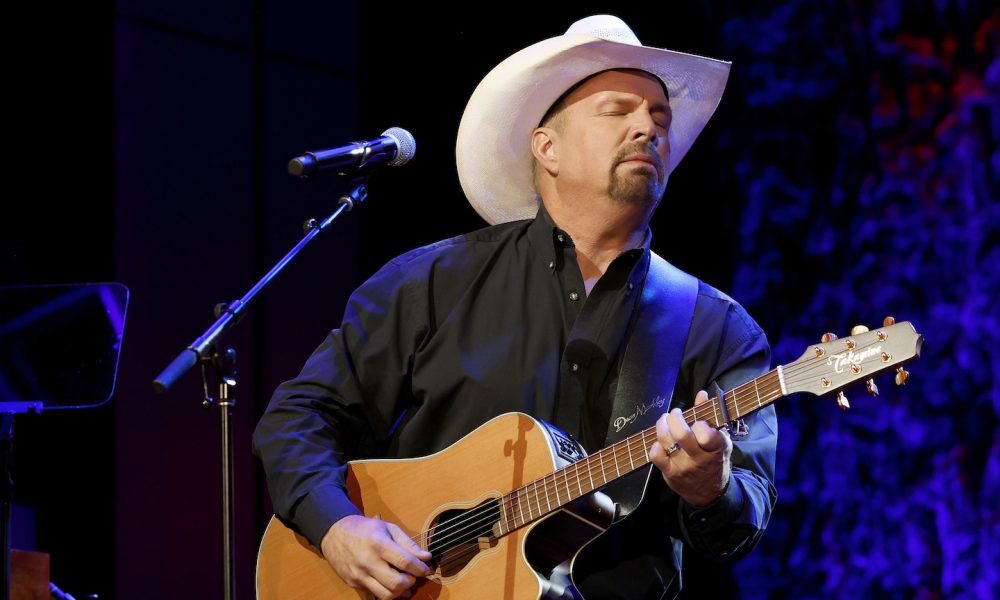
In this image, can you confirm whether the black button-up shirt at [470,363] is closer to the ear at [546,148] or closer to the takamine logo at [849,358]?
the ear at [546,148]

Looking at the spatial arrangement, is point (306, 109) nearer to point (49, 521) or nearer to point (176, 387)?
point (176, 387)

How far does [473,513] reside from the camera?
255 centimetres

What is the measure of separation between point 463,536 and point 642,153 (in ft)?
3.67

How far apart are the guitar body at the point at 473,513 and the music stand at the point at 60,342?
1.20 metres

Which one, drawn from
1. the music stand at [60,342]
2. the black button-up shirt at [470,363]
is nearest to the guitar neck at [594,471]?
the black button-up shirt at [470,363]

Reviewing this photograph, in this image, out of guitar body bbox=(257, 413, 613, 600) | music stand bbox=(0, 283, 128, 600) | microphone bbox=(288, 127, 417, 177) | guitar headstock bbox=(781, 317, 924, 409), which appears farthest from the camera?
music stand bbox=(0, 283, 128, 600)

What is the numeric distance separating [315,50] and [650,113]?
3426 millimetres

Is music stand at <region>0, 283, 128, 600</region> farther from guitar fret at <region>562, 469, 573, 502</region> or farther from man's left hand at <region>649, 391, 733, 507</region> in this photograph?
man's left hand at <region>649, 391, 733, 507</region>

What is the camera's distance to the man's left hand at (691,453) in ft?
7.30

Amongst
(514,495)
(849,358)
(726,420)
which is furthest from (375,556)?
(849,358)

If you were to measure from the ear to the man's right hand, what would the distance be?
1161 mm

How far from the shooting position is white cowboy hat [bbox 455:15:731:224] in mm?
3031
